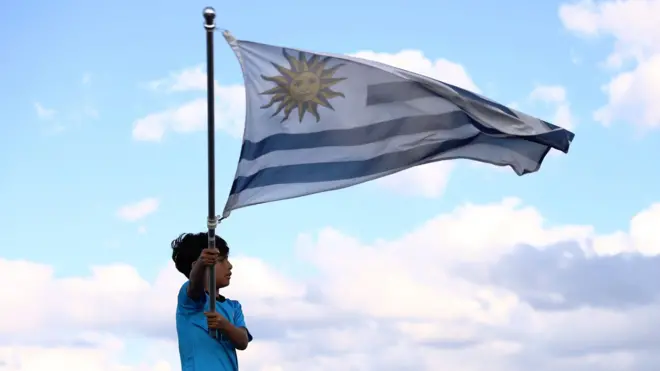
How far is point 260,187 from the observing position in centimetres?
1043

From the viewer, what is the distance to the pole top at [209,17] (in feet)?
31.9

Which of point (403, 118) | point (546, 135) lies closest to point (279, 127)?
point (403, 118)

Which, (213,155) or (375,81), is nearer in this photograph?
(213,155)

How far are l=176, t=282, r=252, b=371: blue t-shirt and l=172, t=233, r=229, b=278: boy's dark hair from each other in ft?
1.15

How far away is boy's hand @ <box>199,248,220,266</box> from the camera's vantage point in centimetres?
895

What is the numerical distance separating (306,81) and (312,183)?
1100mm

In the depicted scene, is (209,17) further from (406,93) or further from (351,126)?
(406,93)

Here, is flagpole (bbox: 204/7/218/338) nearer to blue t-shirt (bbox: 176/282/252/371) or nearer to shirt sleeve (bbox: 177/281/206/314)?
blue t-shirt (bbox: 176/282/252/371)

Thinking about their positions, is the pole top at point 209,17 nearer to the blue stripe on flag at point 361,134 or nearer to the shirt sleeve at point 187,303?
the blue stripe on flag at point 361,134

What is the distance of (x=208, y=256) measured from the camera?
8.96 m

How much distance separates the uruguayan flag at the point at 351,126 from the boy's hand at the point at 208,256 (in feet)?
4.26

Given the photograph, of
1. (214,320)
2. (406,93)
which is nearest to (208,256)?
(214,320)

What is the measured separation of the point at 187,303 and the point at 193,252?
0.53 m

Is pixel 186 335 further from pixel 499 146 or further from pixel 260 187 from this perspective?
pixel 499 146
